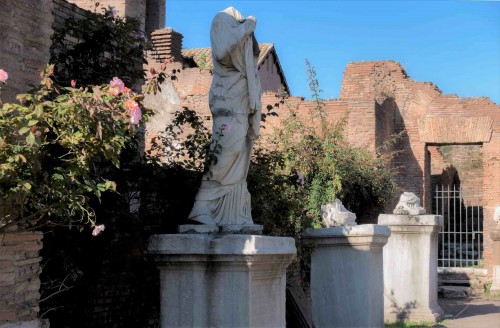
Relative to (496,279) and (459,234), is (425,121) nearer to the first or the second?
(496,279)

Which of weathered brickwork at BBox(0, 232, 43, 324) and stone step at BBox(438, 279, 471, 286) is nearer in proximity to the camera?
weathered brickwork at BBox(0, 232, 43, 324)

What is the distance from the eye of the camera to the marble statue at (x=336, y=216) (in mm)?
8992

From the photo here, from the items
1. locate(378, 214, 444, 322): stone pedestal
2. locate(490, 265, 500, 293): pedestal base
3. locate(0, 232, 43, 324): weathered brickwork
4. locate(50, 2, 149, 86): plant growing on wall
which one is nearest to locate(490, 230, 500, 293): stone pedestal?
locate(490, 265, 500, 293): pedestal base

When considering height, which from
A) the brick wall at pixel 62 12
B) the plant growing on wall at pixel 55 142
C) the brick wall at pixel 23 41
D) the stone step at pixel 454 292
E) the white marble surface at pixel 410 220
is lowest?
the stone step at pixel 454 292

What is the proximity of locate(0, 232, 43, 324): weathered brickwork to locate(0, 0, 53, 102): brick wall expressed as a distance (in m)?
0.92

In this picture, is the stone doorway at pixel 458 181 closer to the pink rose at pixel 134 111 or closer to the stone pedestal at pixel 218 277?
the stone pedestal at pixel 218 277

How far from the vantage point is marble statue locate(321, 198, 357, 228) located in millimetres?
8992

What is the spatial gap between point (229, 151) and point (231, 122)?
23cm

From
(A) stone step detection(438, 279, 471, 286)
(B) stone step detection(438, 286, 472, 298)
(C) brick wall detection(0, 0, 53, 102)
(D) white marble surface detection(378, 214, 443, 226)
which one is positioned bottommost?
(B) stone step detection(438, 286, 472, 298)

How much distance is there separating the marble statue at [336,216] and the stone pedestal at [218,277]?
3035 millimetres

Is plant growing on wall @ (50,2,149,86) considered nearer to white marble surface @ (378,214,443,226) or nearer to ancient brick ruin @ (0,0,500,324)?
ancient brick ruin @ (0,0,500,324)

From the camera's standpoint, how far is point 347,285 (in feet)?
28.8

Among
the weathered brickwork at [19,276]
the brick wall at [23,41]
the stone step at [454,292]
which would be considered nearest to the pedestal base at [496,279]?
the stone step at [454,292]

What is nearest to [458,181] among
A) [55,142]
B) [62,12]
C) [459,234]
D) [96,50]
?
[459,234]
